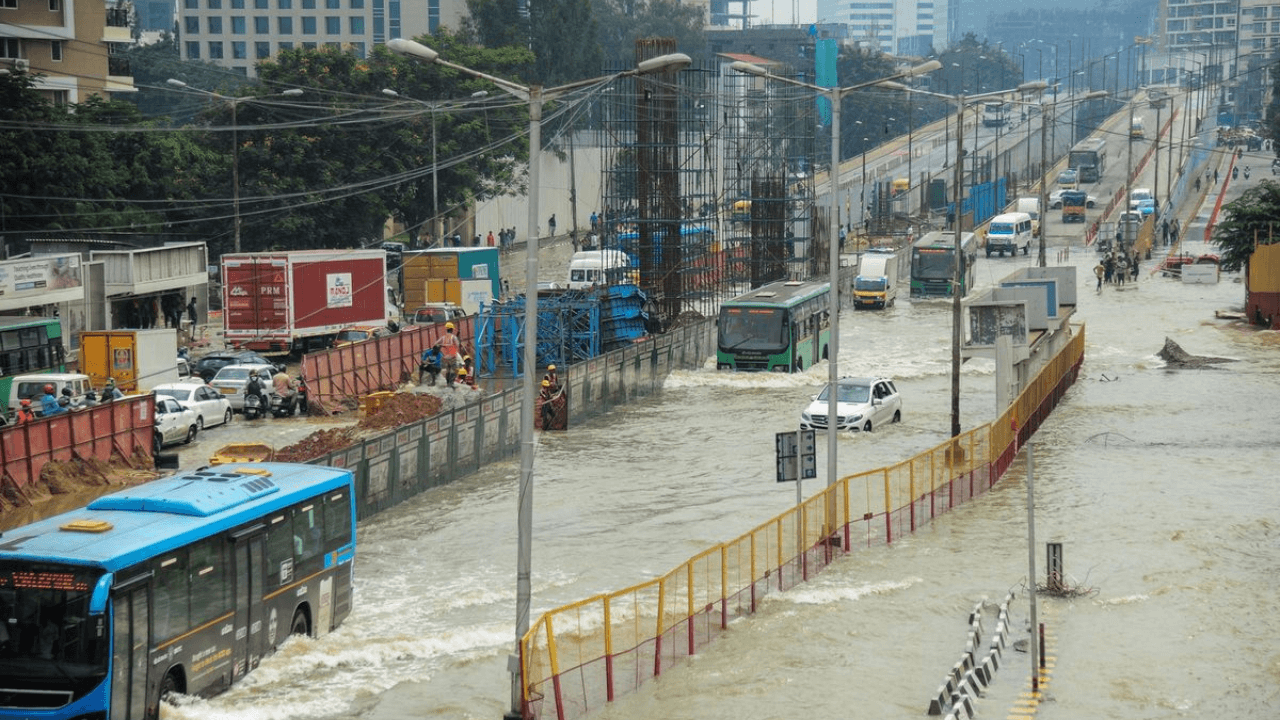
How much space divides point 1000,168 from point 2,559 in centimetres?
12656

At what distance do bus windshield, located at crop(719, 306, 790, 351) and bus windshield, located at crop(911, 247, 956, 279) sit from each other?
89.7 feet

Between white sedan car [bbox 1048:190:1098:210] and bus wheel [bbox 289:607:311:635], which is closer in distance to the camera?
bus wheel [bbox 289:607:311:635]

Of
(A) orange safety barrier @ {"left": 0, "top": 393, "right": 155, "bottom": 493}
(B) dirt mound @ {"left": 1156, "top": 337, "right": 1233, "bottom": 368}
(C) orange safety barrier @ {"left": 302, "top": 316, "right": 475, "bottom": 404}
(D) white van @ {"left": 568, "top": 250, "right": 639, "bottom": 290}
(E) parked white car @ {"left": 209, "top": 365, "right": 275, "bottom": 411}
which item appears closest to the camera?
(A) orange safety barrier @ {"left": 0, "top": 393, "right": 155, "bottom": 493}

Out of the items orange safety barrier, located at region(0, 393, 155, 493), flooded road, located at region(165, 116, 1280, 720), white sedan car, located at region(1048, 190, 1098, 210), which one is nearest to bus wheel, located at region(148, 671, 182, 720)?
flooded road, located at region(165, 116, 1280, 720)

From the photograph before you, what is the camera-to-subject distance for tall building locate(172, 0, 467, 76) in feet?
461

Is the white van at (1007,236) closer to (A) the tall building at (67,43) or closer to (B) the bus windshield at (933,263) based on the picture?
(B) the bus windshield at (933,263)

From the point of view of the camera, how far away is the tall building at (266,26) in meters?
140

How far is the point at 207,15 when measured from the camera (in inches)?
5556

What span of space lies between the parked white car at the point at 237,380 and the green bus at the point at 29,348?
3.81 meters

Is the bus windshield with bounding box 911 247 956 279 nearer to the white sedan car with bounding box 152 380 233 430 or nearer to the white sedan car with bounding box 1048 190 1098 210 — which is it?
the white sedan car with bounding box 1048 190 1098 210

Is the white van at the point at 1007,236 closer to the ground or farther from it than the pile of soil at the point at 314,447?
farther from it

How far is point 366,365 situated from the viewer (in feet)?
145

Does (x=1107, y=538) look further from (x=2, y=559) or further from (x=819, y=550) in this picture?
(x=2, y=559)

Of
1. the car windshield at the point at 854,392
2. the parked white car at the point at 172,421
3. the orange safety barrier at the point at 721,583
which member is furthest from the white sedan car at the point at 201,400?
the orange safety barrier at the point at 721,583
